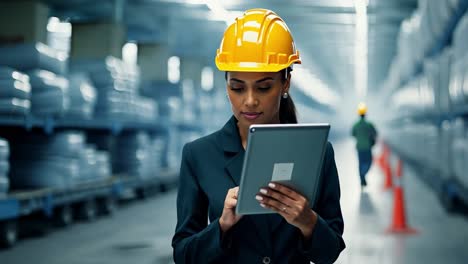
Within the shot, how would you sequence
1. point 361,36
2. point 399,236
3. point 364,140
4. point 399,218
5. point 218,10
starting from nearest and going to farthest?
1. point 364,140
2. point 399,236
3. point 399,218
4. point 218,10
5. point 361,36

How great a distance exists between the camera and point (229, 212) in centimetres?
149

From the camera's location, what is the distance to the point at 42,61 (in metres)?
7.03

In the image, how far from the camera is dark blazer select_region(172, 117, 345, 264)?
1607 millimetres

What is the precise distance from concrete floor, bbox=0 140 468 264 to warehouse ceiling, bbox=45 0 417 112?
405 centimetres

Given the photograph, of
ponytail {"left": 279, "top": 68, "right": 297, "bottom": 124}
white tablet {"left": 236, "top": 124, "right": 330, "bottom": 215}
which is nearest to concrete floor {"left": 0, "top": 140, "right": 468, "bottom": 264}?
ponytail {"left": 279, "top": 68, "right": 297, "bottom": 124}

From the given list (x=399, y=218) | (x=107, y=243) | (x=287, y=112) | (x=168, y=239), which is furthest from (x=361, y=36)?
(x=287, y=112)

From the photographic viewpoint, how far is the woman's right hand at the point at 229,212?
1.47 meters

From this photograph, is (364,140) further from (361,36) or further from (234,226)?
(361,36)

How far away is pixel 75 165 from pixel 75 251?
6.09 ft

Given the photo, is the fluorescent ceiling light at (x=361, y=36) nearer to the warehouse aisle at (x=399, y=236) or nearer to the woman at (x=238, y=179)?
the warehouse aisle at (x=399, y=236)

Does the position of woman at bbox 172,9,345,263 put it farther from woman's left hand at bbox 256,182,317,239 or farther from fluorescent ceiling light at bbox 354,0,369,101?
fluorescent ceiling light at bbox 354,0,369,101

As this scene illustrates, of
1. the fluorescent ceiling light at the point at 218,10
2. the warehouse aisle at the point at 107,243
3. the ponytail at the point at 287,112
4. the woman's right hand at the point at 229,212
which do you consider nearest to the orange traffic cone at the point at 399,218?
the warehouse aisle at the point at 107,243

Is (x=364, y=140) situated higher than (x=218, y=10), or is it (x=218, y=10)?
(x=218, y=10)

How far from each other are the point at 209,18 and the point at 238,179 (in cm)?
1297
